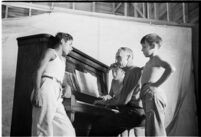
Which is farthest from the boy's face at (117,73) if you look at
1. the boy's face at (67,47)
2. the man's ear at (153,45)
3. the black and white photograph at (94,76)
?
the boy's face at (67,47)

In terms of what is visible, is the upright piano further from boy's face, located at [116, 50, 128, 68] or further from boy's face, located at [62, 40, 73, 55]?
boy's face, located at [116, 50, 128, 68]

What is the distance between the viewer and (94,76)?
187 inches

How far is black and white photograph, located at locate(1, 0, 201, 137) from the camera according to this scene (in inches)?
178

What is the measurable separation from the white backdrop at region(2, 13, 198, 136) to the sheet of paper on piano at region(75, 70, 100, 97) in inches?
11.7

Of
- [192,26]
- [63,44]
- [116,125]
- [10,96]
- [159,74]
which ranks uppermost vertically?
[192,26]

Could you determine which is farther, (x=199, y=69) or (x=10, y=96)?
(x=199, y=69)

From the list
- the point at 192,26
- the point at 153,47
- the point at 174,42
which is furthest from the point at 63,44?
the point at 192,26

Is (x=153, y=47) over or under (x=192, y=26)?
under

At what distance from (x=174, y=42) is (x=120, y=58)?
2.84 ft

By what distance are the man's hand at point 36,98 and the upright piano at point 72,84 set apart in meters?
0.06

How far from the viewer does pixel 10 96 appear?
14.9 feet

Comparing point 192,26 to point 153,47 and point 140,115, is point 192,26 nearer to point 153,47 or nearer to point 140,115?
point 153,47

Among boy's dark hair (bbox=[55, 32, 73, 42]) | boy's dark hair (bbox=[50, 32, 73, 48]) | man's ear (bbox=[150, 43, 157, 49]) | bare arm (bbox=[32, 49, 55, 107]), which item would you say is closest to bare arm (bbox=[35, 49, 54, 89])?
bare arm (bbox=[32, 49, 55, 107])

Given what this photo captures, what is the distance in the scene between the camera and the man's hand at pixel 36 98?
177 inches
